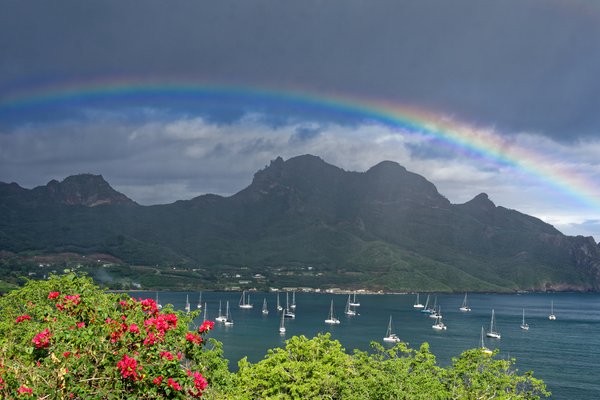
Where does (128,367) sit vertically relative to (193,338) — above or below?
below

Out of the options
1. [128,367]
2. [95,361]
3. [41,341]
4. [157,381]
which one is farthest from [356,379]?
[41,341]

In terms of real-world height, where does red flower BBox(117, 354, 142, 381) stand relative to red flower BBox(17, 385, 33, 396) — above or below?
above

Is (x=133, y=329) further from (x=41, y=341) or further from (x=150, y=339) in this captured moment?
(x=41, y=341)

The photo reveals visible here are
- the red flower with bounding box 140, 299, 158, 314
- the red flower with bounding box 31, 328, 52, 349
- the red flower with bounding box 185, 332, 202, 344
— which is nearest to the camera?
the red flower with bounding box 31, 328, 52, 349

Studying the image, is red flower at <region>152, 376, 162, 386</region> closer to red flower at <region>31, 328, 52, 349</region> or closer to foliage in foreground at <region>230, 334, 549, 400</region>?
red flower at <region>31, 328, 52, 349</region>

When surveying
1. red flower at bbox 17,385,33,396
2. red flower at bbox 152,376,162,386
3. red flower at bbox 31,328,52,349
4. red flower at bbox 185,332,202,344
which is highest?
red flower at bbox 31,328,52,349

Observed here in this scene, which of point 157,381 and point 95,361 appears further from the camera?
point 95,361

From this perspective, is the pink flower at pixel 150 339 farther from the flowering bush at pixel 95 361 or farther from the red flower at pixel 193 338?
the red flower at pixel 193 338

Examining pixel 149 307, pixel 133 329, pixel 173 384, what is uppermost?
pixel 149 307

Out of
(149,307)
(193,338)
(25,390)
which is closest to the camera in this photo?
(25,390)

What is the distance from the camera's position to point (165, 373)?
19.6 m

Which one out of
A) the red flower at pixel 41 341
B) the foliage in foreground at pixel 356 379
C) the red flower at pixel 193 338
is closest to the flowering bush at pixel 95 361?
the red flower at pixel 41 341

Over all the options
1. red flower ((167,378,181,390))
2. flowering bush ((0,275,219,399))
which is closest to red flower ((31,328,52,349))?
flowering bush ((0,275,219,399))

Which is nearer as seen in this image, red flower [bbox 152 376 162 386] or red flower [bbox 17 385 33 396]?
red flower [bbox 17 385 33 396]
